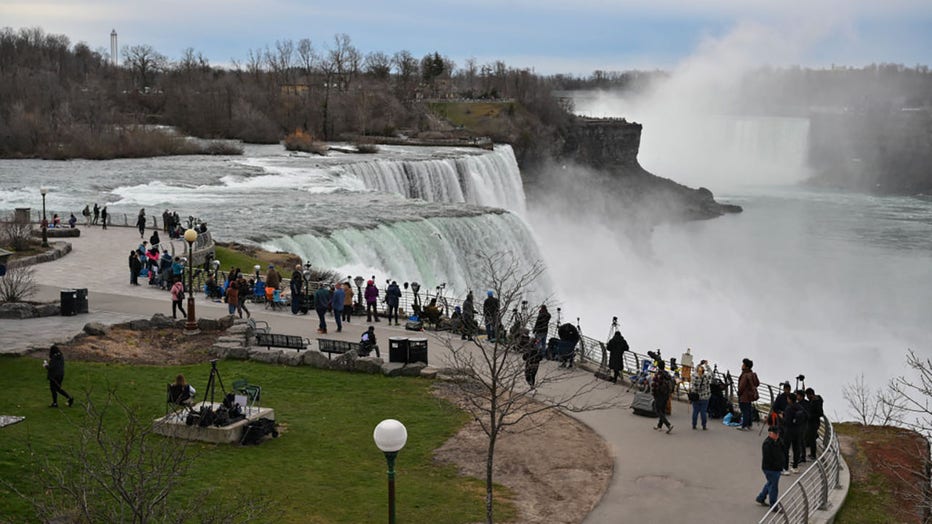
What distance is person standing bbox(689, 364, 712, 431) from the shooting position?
14.8 metres

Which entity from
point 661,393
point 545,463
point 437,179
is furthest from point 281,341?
point 437,179

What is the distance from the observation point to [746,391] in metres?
14.8

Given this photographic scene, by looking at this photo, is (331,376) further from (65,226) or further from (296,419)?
(65,226)

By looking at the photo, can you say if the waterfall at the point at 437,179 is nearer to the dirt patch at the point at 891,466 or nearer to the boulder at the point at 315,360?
the boulder at the point at 315,360

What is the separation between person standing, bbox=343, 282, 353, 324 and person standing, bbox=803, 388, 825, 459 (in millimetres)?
10782

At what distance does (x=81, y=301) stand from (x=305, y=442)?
30.3 feet

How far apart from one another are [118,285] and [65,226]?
36.9ft

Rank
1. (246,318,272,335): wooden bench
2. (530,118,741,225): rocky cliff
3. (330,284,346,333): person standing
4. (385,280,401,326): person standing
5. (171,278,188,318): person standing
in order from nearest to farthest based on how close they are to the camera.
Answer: (246,318,272,335): wooden bench, (171,278,188,318): person standing, (330,284,346,333): person standing, (385,280,401,326): person standing, (530,118,741,225): rocky cliff

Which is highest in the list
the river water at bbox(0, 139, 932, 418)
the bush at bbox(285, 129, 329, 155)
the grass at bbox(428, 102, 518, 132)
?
the grass at bbox(428, 102, 518, 132)

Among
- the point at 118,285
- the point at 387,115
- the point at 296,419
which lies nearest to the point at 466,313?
the point at 296,419

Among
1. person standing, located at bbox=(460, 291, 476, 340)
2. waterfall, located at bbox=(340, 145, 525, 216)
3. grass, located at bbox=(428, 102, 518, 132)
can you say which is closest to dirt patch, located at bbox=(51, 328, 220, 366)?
person standing, located at bbox=(460, 291, 476, 340)

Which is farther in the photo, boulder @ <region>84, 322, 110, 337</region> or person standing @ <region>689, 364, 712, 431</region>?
boulder @ <region>84, 322, 110, 337</region>

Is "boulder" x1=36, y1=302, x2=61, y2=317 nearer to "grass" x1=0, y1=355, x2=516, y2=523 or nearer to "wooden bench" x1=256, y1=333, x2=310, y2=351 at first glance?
"grass" x1=0, y1=355, x2=516, y2=523

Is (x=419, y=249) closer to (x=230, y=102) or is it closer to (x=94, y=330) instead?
(x=94, y=330)
